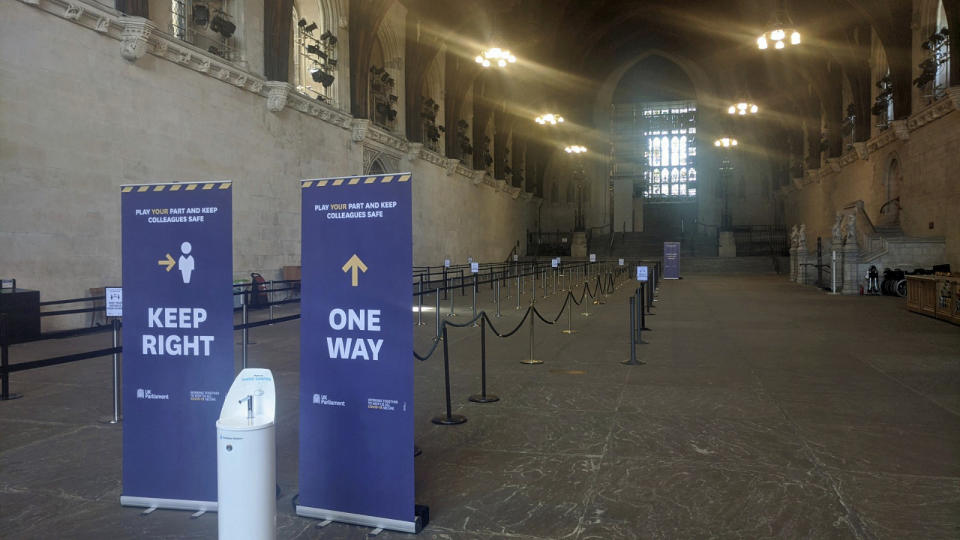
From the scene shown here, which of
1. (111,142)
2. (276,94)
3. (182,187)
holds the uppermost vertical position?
(276,94)

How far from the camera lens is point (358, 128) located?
22.9 metres

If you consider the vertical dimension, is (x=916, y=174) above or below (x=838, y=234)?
above

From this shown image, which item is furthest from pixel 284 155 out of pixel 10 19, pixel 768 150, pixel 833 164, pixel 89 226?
pixel 768 150

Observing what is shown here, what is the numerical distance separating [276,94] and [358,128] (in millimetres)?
5156

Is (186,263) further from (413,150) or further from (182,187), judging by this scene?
(413,150)

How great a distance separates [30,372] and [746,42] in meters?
44.2

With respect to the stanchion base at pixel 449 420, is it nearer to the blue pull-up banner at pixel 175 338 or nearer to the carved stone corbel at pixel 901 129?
the blue pull-up banner at pixel 175 338

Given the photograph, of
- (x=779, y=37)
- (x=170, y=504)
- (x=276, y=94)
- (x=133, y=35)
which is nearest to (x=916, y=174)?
(x=779, y=37)

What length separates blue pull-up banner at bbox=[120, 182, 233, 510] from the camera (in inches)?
148

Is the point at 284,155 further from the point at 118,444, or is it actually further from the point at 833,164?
the point at 833,164

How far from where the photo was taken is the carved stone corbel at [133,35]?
12766 mm

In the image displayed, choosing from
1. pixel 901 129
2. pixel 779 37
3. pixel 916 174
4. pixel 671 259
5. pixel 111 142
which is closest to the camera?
pixel 111 142

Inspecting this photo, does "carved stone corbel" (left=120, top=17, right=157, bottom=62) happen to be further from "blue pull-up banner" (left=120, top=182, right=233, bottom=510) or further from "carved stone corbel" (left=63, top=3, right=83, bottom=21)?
"blue pull-up banner" (left=120, top=182, right=233, bottom=510)

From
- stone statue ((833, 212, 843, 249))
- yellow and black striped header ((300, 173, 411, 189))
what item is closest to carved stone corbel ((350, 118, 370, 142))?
stone statue ((833, 212, 843, 249))
